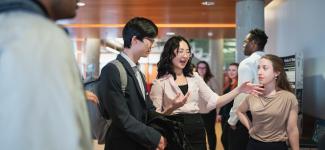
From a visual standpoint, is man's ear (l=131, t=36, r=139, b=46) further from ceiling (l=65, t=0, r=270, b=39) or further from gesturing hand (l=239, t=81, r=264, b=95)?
ceiling (l=65, t=0, r=270, b=39)

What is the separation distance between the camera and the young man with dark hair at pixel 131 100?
249cm

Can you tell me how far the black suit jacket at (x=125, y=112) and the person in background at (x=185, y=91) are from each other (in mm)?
639

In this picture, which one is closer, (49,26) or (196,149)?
(49,26)

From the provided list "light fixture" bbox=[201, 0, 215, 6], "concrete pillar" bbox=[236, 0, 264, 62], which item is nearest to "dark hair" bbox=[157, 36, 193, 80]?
"concrete pillar" bbox=[236, 0, 264, 62]

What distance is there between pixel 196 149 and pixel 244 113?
0.83 meters

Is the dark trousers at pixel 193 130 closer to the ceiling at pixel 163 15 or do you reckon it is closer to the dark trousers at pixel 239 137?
the dark trousers at pixel 239 137

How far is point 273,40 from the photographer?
8.00m

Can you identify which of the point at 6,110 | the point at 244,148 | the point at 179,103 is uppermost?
the point at 6,110

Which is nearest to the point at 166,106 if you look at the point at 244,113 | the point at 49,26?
the point at 244,113

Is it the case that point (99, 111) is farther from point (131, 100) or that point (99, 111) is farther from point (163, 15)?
point (163, 15)

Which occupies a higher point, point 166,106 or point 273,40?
point 273,40

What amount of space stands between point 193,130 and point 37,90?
8.54 ft

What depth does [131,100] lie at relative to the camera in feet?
8.44

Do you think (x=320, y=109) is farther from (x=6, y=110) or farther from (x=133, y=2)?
(x=6, y=110)
